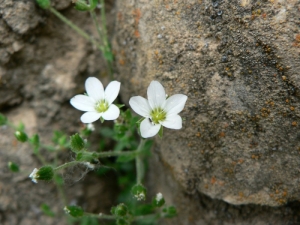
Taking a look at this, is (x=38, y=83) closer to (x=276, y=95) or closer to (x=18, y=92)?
(x=18, y=92)

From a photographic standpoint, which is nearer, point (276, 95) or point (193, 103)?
point (276, 95)

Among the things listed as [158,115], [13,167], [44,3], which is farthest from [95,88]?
[13,167]

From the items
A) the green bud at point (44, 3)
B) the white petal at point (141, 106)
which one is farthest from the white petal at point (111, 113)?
the green bud at point (44, 3)

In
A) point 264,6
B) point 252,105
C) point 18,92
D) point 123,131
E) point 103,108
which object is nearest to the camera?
point 264,6

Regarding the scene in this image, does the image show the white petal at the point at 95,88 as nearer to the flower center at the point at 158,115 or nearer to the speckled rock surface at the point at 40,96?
the flower center at the point at 158,115

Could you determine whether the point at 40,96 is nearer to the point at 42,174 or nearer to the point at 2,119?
the point at 2,119

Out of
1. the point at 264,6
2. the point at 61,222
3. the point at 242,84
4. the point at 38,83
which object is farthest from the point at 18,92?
the point at 264,6
